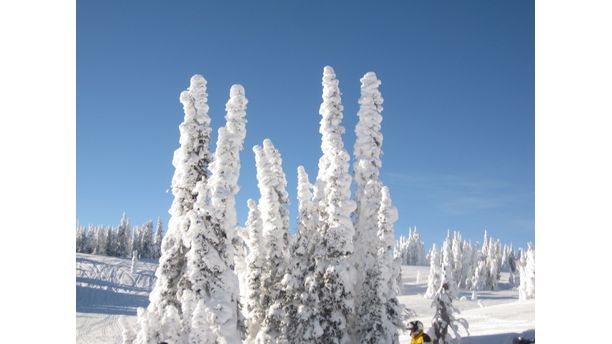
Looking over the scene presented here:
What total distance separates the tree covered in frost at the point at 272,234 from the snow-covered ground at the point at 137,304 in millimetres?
14770

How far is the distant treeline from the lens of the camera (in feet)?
486

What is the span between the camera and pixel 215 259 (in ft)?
77.4

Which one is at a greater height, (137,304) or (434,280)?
(434,280)

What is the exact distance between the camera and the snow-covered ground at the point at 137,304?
185 ft

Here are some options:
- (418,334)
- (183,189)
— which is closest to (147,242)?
(183,189)

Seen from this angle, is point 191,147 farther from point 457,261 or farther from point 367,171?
point 457,261

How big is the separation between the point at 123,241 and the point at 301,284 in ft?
433

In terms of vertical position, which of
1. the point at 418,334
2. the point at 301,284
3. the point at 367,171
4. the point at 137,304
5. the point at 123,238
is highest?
the point at 367,171

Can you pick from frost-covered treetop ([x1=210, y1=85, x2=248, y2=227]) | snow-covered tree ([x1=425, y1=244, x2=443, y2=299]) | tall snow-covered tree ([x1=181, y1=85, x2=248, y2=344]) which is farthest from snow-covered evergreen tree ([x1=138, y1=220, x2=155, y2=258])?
tall snow-covered tree ([x1=181, y1=85, x2=248, y2=344])

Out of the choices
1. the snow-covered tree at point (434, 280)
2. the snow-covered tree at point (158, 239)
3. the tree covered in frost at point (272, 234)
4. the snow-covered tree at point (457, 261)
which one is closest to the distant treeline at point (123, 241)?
the snow-covered tree at point (158, 239)

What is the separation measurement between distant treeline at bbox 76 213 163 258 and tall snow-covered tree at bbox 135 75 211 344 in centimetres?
13011

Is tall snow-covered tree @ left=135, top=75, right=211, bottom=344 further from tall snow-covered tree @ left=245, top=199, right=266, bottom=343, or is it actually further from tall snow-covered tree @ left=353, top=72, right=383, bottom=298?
tall snow-covered tree @ left=353, top=72, right=383, bottom=298
